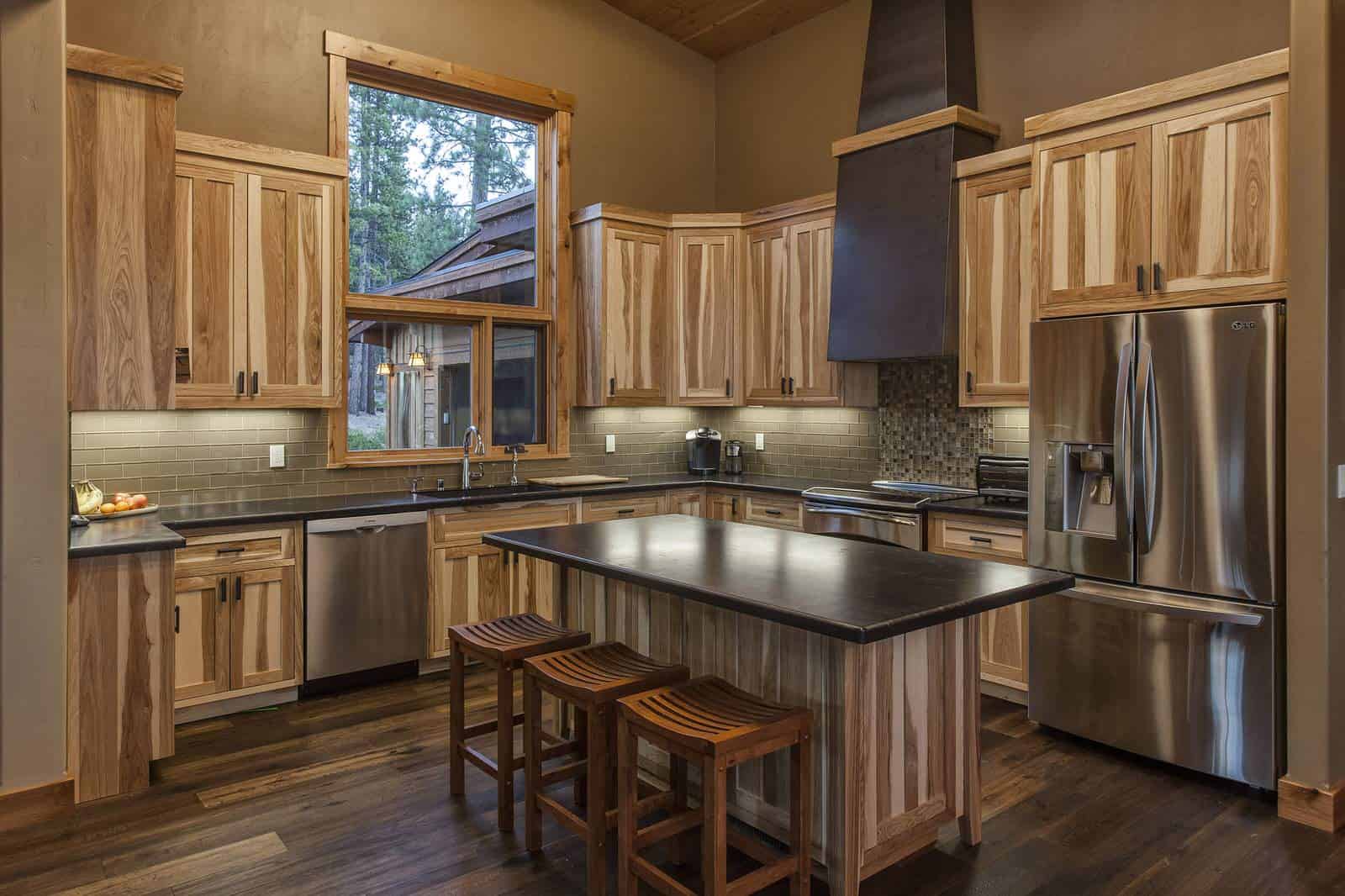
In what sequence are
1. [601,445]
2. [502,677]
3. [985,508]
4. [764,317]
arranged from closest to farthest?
[502,677] → [985,508] → [764,317] → [601,445]

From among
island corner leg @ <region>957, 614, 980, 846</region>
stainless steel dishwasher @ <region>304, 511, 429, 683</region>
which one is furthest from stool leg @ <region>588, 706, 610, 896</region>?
stainless steel dishwasher @ <region>304, 511, 429, 683</region>

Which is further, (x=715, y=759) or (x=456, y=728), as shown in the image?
(x=456, y=728)

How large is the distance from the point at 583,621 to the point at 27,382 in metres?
2.10

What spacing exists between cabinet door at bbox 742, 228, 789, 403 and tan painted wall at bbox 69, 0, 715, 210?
1035 millimetres

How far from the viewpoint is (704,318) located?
229 inches

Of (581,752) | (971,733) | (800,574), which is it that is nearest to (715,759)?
(800,574)

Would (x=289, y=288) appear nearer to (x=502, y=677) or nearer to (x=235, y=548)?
(x=235, y=548)

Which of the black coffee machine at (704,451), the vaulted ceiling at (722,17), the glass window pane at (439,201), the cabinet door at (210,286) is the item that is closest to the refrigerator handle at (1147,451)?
the black coffee machine at (704,451)

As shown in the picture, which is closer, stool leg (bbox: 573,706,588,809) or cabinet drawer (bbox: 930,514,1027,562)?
stool leg (bbox: 573,706,588,809)

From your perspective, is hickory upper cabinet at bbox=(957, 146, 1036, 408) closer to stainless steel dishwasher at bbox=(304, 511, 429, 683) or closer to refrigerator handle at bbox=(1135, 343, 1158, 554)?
refrigerator handle at bbox=(1135, 343, 1158, 554)

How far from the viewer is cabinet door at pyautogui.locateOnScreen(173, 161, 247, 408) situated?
4039 mm

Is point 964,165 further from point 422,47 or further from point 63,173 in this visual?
point 63,173

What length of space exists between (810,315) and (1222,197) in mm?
2460

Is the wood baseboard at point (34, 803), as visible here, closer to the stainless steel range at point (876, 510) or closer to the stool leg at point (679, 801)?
the stool leg at point (679, 801)
